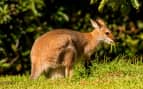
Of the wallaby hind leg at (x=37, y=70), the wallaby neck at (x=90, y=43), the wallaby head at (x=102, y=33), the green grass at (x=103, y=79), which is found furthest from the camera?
the wallaby head at (x=102, y=33)

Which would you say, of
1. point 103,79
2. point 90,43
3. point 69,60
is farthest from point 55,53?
point 103,79

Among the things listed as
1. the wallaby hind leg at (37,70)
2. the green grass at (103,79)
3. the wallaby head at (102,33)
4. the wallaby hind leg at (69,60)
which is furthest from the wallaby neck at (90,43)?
the green grass at (103,79)

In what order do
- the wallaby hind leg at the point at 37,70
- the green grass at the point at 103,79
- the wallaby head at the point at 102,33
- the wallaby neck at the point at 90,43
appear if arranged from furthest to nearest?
the wallaby head at the point at 102,33, the wallaby neck at the point at 90,43, the wallaby hind leg at the point at 37,70, the green grass at the point at 103,79

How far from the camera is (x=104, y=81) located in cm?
870

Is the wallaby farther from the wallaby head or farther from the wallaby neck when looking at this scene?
the wallaby head

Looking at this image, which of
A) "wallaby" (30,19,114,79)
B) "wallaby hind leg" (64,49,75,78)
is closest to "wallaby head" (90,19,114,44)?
"wallaby" (30,19,114,79)

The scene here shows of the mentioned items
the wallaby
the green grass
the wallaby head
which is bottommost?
the green grass

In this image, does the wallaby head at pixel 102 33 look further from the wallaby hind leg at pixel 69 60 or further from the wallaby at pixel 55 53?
the wallaby hind leg at pixel 69 60

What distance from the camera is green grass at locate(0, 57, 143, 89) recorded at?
27.3 ft

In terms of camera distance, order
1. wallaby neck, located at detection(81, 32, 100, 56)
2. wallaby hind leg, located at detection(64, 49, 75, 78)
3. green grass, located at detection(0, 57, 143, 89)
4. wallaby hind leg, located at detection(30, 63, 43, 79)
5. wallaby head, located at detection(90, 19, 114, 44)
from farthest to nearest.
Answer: wallaby head, located at detection(90, 19, 114, 44) < wallaby neck, located at detection(81, 32, 100, 56) < wallaby hind leg, located at detection(64, 49, 75, 78) < wallaby hind leg, located at detection(30, 63, 43, 79) < green grass, located at detection(0, 57, 143, 89)

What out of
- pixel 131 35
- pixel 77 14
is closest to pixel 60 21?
pixel 77 14

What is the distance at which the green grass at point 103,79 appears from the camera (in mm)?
8336

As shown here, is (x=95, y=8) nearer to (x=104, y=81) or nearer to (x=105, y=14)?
(x=105, y=14)

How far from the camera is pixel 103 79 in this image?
29.3ft
